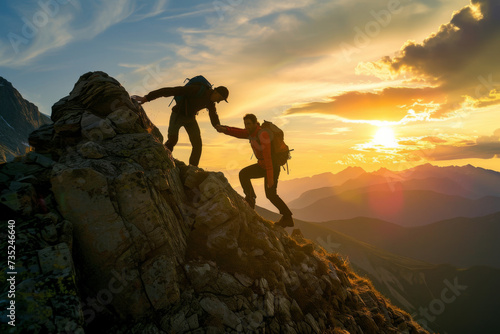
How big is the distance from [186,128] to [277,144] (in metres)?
4.41

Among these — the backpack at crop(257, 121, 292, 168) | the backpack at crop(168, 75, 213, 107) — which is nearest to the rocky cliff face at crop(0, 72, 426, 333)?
the backpack at crop(168, 75, 213, 107)

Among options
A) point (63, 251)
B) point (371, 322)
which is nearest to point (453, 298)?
point (371, 322)

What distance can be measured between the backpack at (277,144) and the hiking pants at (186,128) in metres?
3.22

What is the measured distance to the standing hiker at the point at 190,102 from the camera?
11.1 m

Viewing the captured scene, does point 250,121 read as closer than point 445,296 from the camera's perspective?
Yes

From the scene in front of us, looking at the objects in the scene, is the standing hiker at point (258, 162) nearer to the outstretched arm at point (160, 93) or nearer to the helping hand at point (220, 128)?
the helping hand at point (220, 128)

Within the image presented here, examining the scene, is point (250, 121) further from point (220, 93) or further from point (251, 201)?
point (251, 201)

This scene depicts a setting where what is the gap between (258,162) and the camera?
13.1m

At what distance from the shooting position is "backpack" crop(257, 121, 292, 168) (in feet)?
40.6

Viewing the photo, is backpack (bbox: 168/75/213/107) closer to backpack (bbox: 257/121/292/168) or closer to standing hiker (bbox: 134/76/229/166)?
standing hiker (bbox: 134/76/229/166)

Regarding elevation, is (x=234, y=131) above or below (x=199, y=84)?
below

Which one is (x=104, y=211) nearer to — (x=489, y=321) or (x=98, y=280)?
(x=98, y=280)

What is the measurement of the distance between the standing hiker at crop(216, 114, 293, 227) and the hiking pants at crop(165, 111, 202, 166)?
112cm

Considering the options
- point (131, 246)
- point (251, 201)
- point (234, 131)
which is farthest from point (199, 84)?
point (131, 246)
